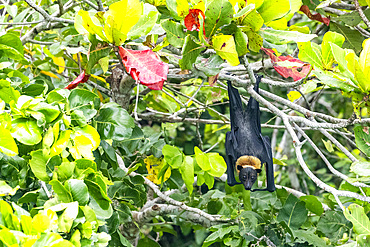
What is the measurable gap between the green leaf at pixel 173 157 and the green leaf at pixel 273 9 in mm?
736

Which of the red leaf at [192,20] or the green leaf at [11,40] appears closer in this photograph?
the red leaf at [192,20]

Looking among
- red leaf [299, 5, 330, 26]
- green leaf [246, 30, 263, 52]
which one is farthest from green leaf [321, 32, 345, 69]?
red leaf [299, 5, 330, 26]

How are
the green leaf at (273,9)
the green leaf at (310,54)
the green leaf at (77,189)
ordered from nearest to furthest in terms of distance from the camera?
the green leaf at (77,189) → the green leaf at (273,9) → the green leaf at (310,54)

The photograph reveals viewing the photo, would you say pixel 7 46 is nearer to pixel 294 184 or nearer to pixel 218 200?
pixel 218 200

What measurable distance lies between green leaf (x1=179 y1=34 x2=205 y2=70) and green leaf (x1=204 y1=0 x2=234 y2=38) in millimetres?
68

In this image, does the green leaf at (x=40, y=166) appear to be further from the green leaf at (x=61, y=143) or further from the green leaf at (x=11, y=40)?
the green leaf at (x=11, y=40)

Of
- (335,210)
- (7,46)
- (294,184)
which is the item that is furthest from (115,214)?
(294,184)

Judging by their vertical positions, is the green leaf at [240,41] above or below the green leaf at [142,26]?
below

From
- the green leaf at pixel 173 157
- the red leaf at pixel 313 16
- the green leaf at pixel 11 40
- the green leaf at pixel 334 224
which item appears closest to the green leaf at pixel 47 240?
the green leaf at pixel 173 157

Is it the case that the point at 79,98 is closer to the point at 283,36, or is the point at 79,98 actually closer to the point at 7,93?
the point at 7,93

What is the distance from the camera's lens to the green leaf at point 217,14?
118cm

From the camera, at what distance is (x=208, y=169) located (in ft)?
5.55

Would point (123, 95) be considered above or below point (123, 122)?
below

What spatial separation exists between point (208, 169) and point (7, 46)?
1000 millimetres
